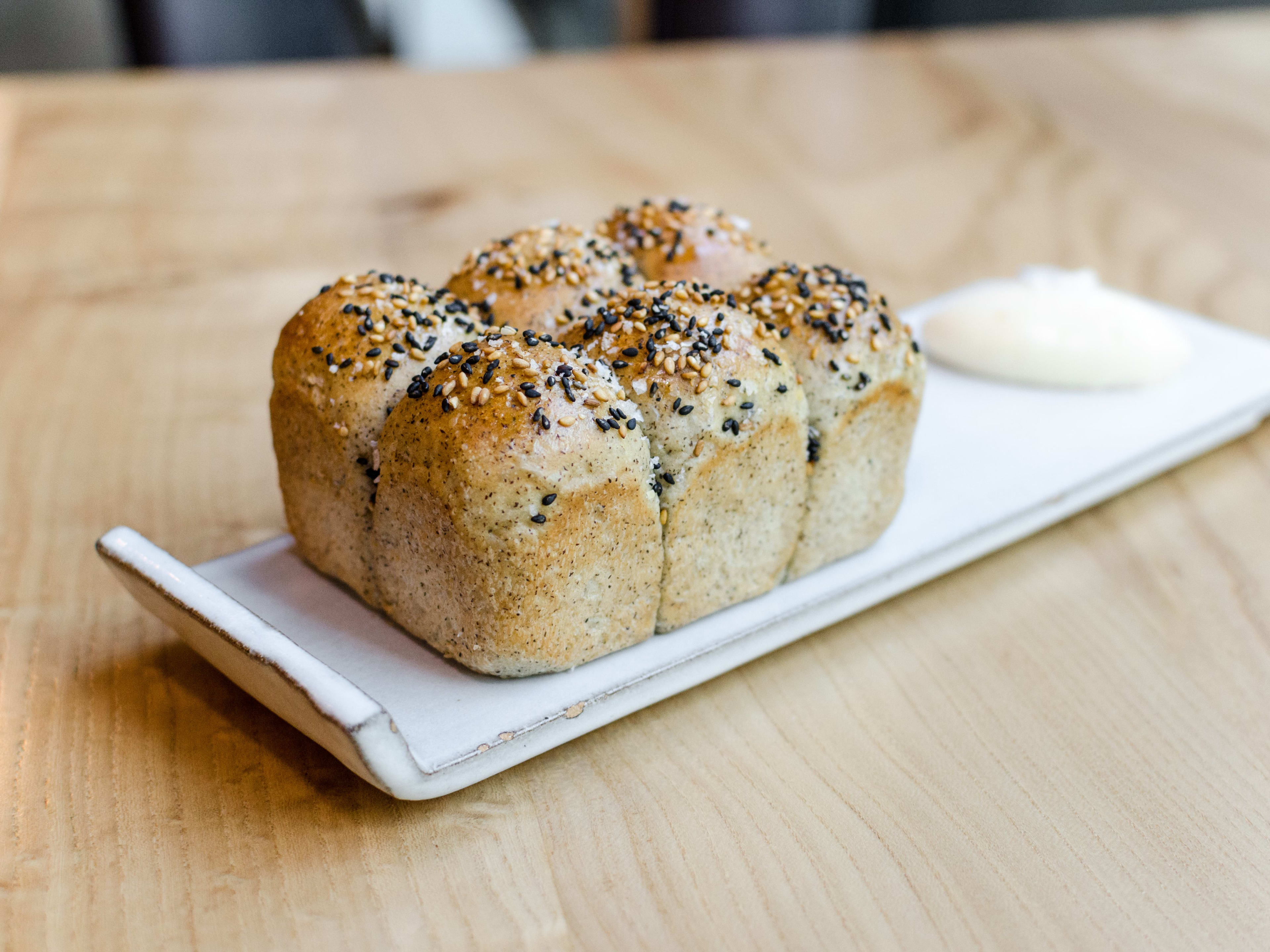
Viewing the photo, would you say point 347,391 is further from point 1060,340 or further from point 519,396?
point 1060,340

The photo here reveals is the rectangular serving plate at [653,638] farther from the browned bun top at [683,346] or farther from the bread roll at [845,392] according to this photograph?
the browned bun top at [683,346]

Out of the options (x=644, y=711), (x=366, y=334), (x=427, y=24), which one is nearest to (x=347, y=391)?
(x=366, y=334)

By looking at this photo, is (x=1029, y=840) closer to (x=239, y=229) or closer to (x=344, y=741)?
(x=344, y=741)

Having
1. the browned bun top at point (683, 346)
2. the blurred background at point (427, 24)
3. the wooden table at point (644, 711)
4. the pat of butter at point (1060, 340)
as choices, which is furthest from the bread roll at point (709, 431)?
the blurred background at point (427, 24)

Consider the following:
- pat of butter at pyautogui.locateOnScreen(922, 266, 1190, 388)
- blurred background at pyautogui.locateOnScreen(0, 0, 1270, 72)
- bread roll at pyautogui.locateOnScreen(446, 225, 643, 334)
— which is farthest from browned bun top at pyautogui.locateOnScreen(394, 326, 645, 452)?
blurred background at pyautogui.locateOnScreen(0, 0, 1270, 72)

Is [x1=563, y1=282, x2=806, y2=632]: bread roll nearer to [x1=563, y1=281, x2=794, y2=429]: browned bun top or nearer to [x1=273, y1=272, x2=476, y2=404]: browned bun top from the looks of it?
[x1=563, y1=281, x2=794, y2=429]: browned bun top

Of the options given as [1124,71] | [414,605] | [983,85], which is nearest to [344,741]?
[414,605]
